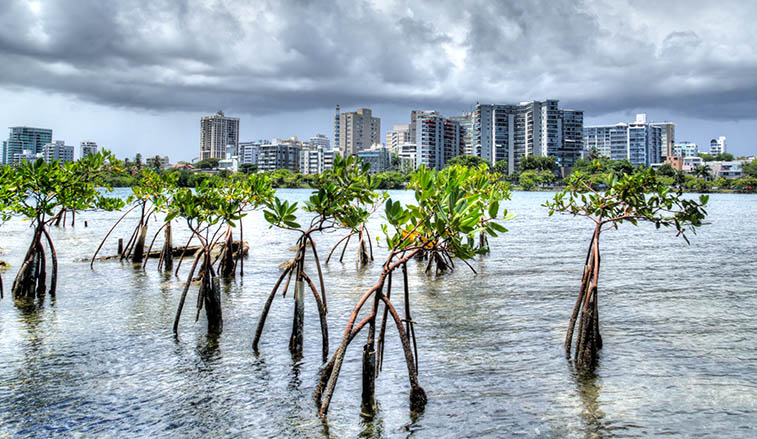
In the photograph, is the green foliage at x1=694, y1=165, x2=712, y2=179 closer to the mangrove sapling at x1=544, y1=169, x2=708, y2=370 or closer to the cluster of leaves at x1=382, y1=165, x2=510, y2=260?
the mangrove sapling at x1=544, y1=169, x2=708, y2=370

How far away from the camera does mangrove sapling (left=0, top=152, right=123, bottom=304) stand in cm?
1417

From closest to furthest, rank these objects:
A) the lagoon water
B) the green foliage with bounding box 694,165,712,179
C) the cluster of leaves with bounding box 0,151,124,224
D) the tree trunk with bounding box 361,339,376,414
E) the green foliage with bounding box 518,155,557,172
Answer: the tree trunk with bounding box 361,339,376,414
the lagoon water
the cluster of leaves with bounding box 0,151,124,224
the green foliage with bounding box 694,165,712,179
the green foliage with bounding box 518,155,557,172

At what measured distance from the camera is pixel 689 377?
9.88 meters

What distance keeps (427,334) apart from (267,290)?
25.3ft

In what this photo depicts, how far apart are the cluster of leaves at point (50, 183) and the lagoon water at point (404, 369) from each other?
2968 millimetres

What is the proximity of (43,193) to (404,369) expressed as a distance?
11.1 m

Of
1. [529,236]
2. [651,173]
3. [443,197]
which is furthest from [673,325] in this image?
[529,236]

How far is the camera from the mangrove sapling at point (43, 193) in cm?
1417

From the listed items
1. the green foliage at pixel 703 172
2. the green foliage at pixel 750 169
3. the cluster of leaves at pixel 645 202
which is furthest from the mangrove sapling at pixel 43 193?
the green foliage at pixel 750 169

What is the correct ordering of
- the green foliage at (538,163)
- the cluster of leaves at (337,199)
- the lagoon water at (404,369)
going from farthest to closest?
the green foliage at (538,163), the cluster of leaves at (337,199), the lagoon water at (404,369)

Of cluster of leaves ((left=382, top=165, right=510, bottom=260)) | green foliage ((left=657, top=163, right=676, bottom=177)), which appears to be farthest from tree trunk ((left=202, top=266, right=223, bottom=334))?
green foliage ((left=657, top=163, right=676, bottom=177))

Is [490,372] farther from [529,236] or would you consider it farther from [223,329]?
[529,236]

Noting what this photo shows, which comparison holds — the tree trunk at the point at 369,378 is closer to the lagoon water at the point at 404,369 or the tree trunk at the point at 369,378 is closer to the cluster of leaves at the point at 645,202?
the lagoon water at the point at 404,369

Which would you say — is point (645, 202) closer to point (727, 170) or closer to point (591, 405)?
point (591, 405)
